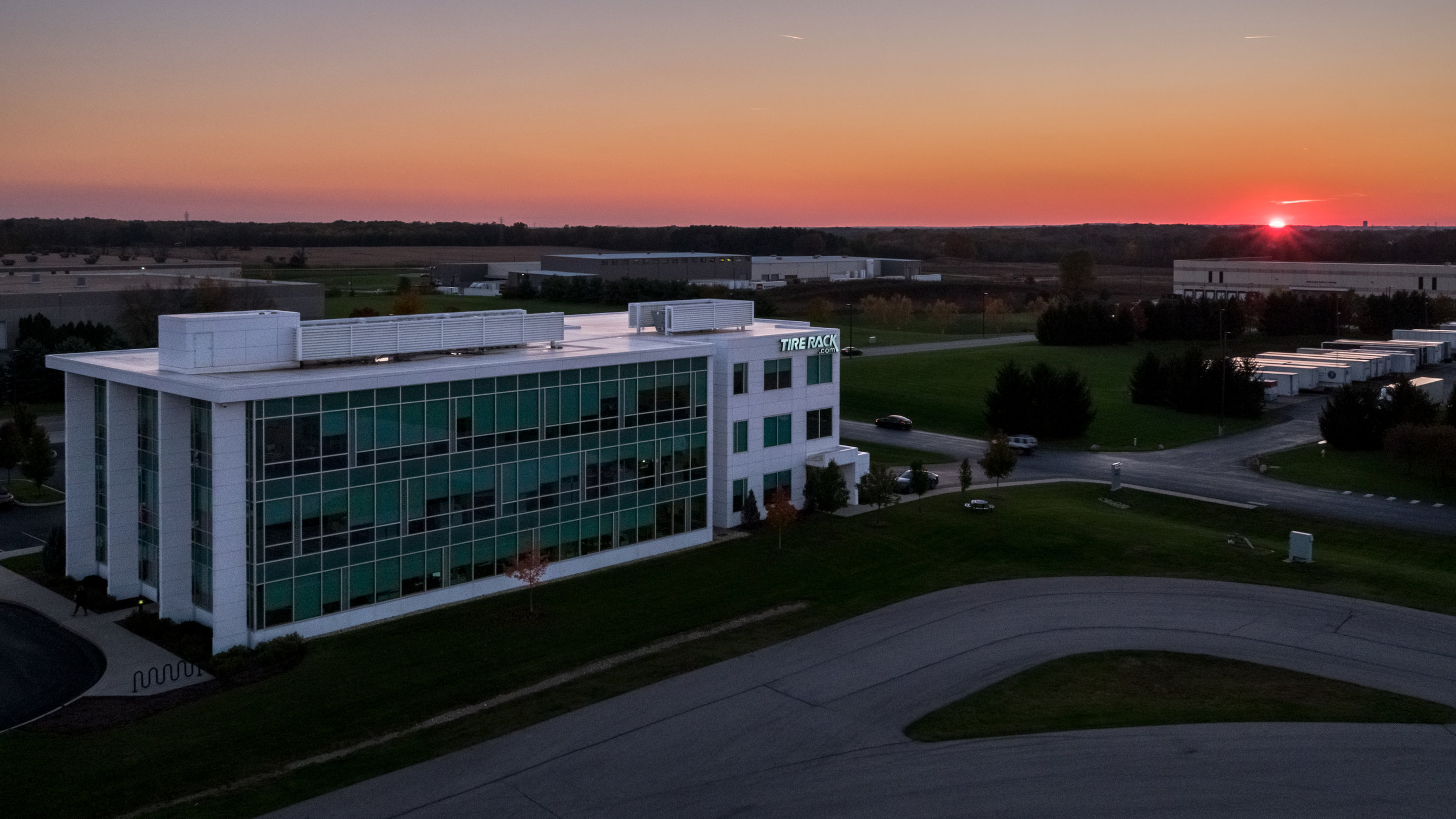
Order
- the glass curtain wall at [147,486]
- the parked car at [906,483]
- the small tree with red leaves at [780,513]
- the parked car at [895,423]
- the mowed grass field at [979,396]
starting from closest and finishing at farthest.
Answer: the glass curtain wall at [147,486], the small tree with red leaves at [780,513], the parked car at [906,483], the parked car at [895,423], the mowed grass field at [979,396]

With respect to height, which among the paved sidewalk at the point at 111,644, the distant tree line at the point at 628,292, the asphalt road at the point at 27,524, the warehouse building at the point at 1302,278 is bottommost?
the paved sidewalk at the point at 111,644

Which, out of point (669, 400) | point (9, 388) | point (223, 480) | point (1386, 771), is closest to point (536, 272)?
point (9, 388)

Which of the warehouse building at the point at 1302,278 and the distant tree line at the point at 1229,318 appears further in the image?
the warehouse building at the point at 1302,278

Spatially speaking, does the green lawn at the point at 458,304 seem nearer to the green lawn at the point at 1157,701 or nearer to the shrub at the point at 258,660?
the shrub at the point at 258,660

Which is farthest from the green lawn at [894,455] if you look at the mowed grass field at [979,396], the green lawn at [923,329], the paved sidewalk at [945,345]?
the green lawn at [923,329]

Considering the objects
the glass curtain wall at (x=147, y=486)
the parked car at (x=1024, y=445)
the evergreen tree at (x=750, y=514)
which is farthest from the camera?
the parked car at (x=1024, y=445)

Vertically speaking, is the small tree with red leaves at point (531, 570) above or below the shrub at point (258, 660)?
above

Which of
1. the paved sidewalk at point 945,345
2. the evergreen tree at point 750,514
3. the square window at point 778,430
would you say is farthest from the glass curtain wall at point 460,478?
the paved sidewalk at point 945,345
